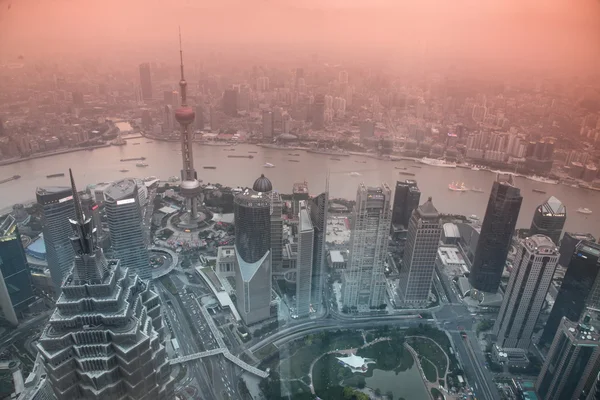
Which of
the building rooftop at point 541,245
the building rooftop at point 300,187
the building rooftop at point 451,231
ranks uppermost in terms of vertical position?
the building rooftop at point 541,245

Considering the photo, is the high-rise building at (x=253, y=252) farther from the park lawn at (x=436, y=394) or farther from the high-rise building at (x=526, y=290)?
the high-rise building at (x=526, y=290)

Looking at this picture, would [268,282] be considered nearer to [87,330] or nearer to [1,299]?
[87,330]

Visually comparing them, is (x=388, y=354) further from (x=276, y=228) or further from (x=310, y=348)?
(x=276, y=228)

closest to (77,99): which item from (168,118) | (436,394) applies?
(168,118)

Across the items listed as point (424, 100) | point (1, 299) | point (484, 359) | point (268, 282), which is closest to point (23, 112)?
point (1, 299)

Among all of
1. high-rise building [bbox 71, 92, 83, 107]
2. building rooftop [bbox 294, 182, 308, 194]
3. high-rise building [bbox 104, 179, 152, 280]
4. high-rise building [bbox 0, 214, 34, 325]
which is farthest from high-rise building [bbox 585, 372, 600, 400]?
high-rise building [bbox 71, 92, 83, 107]

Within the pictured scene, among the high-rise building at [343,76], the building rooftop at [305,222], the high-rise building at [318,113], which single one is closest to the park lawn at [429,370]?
the building rooftop at [305,222]

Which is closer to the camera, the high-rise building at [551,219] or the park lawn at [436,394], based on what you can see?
the park lawn at [436,394]
